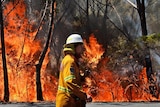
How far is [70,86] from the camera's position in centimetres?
367

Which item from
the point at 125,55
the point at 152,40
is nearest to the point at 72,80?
the point at 152,40

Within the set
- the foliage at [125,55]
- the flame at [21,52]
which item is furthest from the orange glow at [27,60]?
the foliage at [125,55]

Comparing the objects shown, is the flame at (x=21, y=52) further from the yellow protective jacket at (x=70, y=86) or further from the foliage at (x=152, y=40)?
the yellow protective jacket at (x=70, y=86)

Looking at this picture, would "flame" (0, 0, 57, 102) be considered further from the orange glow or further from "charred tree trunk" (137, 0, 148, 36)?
"charred tree trunk" (137, 0, 148, 36)

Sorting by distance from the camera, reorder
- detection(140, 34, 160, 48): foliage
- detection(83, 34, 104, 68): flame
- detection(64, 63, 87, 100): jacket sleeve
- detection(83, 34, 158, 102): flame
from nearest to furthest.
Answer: detection(64, 63, 87, 100): jacket sleeve → detection(140, 34, 160, 48): foliage → detection(83, 34, 158, 102): flame → detection(83, 34, 104, 68): flame

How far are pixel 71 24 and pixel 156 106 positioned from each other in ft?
31.0

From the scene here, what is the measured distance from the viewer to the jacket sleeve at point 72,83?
3.65 meters

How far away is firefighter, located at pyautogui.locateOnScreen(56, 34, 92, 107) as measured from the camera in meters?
3.68

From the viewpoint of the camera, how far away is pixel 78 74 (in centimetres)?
374

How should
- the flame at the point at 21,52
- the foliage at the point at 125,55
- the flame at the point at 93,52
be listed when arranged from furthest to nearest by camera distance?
the flame at the point at 21,52 → the flame at the point at 93,52 → the foliage at the point at 125,55

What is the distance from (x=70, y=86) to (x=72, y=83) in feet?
0.14

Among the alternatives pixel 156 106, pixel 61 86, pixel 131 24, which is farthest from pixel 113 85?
pixel 61 86

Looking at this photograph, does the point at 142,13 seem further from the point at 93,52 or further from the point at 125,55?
the point at 93,52

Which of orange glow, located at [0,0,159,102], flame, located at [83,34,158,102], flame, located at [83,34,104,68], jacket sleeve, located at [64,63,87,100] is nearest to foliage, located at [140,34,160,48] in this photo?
flame, located at [83,34,158,102]
